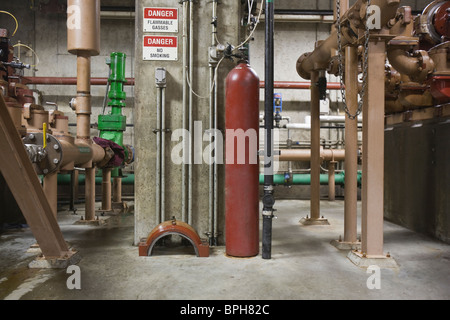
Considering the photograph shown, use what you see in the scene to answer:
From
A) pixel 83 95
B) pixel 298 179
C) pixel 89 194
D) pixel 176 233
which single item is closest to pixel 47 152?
pixel 83 95

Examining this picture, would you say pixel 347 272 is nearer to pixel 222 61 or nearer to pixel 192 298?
pixel 192 298

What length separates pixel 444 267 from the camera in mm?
2889

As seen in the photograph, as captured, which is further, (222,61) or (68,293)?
(222,61)

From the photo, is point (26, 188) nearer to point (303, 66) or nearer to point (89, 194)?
point (89, 194)

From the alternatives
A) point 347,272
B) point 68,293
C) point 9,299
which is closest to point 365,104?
point 347,272

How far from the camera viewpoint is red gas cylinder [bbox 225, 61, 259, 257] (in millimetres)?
3090

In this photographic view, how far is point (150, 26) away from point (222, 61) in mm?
748

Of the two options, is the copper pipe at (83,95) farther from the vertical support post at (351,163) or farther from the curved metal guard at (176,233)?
the vertical support post at (351,163)

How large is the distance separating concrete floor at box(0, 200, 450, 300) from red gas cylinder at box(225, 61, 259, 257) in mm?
185

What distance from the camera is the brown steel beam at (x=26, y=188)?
2.41 meters

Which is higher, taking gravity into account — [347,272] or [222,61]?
[222,61]

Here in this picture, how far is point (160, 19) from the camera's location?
3.46 metres

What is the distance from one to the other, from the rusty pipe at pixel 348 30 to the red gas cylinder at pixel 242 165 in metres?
0.91
